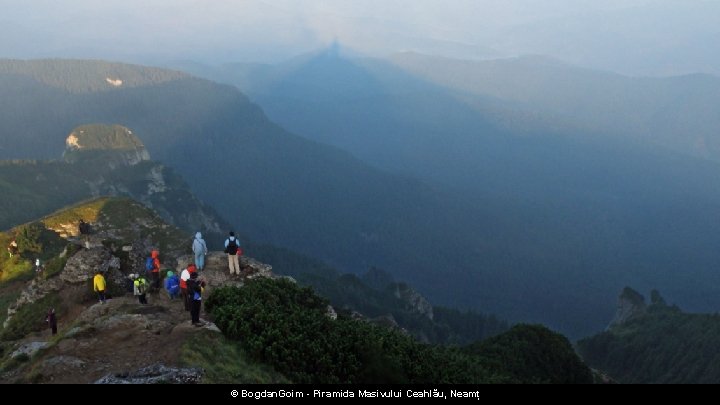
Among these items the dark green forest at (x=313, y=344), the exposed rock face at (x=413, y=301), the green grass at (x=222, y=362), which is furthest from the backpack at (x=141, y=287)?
the exposed rock face at (x=413, y=301)

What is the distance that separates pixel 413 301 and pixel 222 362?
501 feet

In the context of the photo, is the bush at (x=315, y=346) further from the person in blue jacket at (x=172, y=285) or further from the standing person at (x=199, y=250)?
the standing person at (x=199, y=250)

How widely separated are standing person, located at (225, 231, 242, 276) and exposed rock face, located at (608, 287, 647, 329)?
13882 cm

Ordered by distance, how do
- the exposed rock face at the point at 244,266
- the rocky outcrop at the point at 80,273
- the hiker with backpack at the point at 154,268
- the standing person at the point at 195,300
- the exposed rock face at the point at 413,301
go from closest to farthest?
the standing person at the point at 195,300, the hiker with backpack at the point at 154,268, the exposed rock face at the point at 244,266, the rocky outcrop at the point at 80,273, the exposed rock face at the point at 413,301

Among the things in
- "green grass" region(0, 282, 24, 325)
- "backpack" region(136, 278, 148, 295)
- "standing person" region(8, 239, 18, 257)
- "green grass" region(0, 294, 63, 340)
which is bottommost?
"green grass" region(0, 282, 24, 325)

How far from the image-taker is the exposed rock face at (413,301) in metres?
164

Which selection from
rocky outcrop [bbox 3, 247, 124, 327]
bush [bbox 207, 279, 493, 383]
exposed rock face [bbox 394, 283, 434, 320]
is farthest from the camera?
exposed rock face [bbox 394, 283, 434, 320]

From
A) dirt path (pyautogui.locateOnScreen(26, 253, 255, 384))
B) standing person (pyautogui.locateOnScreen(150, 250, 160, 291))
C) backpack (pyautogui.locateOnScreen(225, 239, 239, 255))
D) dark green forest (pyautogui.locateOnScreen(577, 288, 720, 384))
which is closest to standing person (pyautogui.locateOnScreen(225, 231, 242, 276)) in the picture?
backpack (pyautogui.locateOnScreen(225, 239, 239, 255))

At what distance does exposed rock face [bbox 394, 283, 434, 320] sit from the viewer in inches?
6437

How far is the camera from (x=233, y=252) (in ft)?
105

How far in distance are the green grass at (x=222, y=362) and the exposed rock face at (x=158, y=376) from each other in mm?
439

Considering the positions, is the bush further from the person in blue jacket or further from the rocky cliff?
the person in blue jacket

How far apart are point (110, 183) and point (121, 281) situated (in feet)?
A: 540

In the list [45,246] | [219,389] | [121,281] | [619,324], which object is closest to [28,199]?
[45,246]
